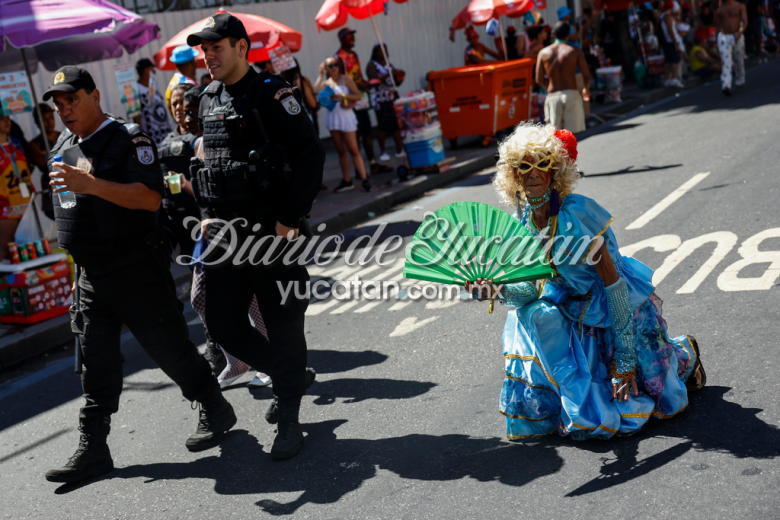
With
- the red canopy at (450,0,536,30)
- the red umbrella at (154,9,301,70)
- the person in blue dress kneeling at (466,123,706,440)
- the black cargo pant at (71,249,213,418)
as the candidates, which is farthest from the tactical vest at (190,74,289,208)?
the red canopy at (450,0,536,30)

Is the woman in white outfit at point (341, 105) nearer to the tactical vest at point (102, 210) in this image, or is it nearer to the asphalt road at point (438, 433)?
the asphalt road at point (438, 433)

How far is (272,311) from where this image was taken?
4109 mm

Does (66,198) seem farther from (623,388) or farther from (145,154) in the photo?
(623,388)

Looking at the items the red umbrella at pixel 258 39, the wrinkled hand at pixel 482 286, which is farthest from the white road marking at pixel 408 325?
the red umbrella at pixel 258 39

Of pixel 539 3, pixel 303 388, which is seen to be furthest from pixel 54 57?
pixel 539 3

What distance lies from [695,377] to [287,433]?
6.73 feet

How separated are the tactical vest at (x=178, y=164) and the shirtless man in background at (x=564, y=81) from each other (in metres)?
6.54

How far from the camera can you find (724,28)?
15.2m

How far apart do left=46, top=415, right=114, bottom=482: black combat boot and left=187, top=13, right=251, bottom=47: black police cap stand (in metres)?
2.00

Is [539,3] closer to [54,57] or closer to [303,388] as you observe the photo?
[54,57]

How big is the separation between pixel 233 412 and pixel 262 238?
1.07 meters

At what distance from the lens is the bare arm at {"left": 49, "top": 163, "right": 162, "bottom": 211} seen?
3.70 meters

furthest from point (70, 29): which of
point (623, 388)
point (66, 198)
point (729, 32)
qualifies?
point (729, 32)

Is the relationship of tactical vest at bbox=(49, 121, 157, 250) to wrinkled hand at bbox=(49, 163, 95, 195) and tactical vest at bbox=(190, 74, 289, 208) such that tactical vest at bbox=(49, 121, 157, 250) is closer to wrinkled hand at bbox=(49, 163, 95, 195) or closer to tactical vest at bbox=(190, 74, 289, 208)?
wrinkled hand at bbox=(49, 163, 95, 195)
